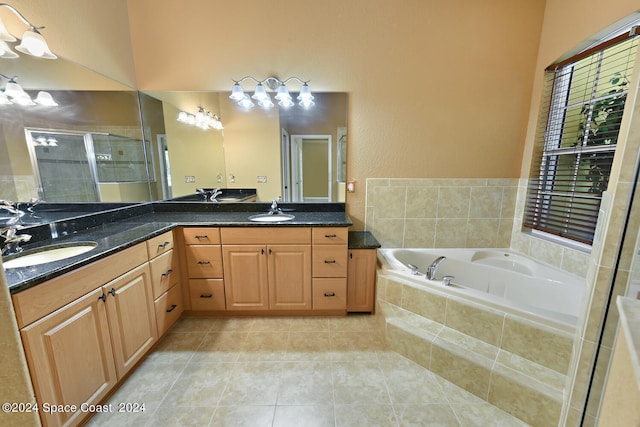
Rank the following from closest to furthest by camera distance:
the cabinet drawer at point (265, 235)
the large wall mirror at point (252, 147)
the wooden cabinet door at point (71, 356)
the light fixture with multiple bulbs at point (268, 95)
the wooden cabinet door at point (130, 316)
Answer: the wooden cabinet door at point (71, 356), the wooden cabinet door at point (130, 316), the cabinet drawer at point (265, 235), the light fixture with multiple bulbs at point (268, 95), the large wall mirror at point (252, 147)

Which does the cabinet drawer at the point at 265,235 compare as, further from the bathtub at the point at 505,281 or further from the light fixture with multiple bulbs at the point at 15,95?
the light fixture with multiple bulbs at the point at 15,95

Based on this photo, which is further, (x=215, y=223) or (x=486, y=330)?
(x=215, y=223)

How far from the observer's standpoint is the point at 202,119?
231 cm

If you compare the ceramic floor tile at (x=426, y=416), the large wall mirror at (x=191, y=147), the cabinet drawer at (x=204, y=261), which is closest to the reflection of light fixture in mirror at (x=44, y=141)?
the large wall mirror at (x=191, y=147)

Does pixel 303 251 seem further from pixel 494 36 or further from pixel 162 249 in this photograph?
pixel 494 36

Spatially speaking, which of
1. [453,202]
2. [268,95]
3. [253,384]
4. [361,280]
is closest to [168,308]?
[253,384]

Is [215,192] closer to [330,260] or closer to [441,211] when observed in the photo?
[330,260]

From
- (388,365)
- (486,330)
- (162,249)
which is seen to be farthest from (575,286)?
(162,249)

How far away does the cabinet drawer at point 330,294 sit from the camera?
201cm

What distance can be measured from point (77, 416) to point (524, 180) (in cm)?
344

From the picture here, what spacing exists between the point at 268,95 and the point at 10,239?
6.27 ft

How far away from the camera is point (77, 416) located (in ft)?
3.72

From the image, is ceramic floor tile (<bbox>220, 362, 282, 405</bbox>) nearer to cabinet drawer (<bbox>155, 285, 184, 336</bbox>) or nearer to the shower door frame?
cabinet drawer (<bbox>155, 285, 184, 336</bbox>)

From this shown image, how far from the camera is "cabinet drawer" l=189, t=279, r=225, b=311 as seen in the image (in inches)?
78.7
